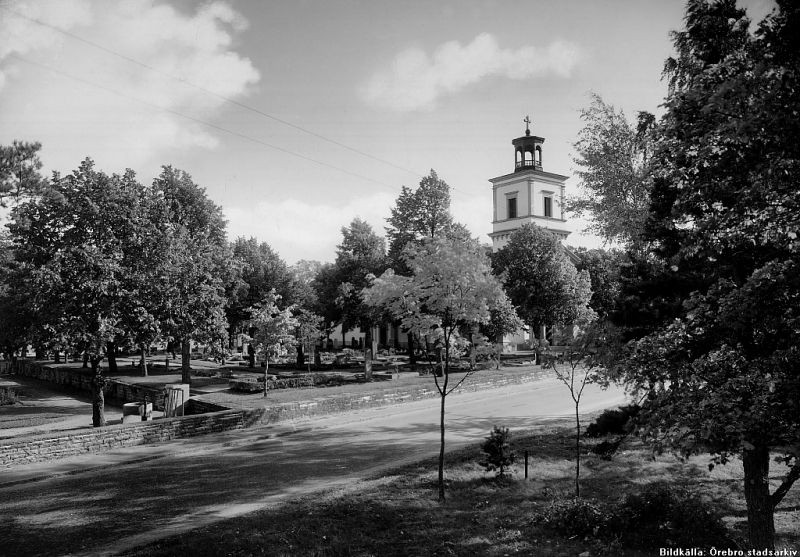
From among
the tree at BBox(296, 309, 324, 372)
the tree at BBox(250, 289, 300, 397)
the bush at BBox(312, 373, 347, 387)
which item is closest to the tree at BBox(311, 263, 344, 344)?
the tree at BBox(296, 309, 324, 372)

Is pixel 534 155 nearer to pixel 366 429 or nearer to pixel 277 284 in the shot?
pixel 277 284

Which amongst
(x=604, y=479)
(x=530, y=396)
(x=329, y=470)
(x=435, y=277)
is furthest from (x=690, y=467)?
(x=530, y=396)

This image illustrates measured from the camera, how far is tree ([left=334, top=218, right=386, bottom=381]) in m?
37.2

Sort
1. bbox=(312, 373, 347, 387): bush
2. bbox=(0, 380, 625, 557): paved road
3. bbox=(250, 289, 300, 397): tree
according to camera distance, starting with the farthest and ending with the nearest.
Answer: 1. bbox=(312, 373, 347, 387): bush
2. bbox=(250, 289, 300, 397): tree
3. bbox=(0, 380, 625, 557): paved road

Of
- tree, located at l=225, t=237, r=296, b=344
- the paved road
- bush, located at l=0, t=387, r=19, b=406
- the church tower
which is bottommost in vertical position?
bush, located at l=0, t=387, r=19, b=406

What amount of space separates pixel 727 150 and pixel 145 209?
61.8ft

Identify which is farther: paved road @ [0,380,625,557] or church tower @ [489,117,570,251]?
church tower @ [489,117,570,251]

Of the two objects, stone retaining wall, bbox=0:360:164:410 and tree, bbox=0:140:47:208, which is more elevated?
tree, bbox=0:140:47:208

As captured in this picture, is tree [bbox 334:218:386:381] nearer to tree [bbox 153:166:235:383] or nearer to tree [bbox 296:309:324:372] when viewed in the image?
tree [bbox 296:309:324:372]

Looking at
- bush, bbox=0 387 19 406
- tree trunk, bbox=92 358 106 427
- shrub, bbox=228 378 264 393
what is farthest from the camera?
bush, bbox=0 387 19 406

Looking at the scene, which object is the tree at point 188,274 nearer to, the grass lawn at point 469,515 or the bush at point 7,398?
the bush at point 7,398

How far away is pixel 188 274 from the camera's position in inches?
833

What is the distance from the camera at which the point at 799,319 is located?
19.4 feet

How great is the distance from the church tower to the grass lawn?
48.3 metres
